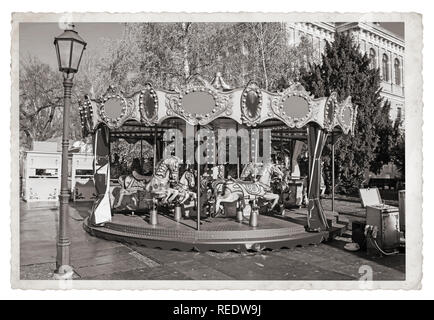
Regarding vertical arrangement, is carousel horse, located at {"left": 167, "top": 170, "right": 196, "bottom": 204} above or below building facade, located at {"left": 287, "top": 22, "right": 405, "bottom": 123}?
below

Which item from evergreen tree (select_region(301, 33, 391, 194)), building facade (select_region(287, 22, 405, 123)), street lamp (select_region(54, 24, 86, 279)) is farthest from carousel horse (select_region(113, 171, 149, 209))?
evergreen tree (select_region(301, 33, 391, 194))

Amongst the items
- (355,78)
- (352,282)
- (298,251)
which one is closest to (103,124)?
(298,251)

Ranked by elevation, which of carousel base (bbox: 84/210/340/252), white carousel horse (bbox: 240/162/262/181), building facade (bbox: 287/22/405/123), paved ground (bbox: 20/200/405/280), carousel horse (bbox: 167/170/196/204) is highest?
building facade (bbox: 287/22/405/123)

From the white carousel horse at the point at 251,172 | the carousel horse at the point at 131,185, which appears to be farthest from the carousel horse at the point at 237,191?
the carousel horse at the point at 131,185

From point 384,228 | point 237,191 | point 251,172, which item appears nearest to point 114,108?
point 237,191

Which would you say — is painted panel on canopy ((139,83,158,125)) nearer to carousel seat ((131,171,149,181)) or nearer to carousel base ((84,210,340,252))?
carousel base ((84,210,340,252))

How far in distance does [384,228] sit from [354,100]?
450 inches

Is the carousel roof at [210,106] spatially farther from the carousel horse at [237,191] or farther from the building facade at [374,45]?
the carousel horse at [237,191]

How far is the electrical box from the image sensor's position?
23.5 feet

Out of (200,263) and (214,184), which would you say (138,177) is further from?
(200,263)

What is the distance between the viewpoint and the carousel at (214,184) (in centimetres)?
737

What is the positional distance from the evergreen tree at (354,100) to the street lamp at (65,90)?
41.8 feet

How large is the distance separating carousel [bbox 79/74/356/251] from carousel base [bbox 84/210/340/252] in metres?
0.02

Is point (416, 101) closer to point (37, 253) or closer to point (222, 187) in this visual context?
point (222, 187)
